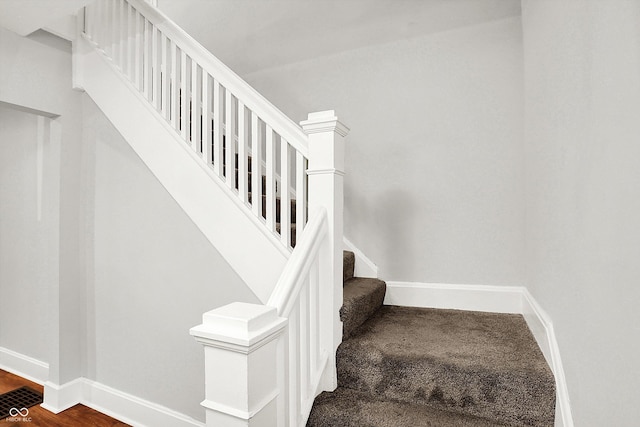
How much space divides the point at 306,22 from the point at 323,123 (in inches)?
59.1

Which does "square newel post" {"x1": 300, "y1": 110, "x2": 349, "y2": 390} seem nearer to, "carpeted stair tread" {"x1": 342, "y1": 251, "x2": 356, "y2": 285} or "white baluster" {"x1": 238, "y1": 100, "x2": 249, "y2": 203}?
"white baluster" {"x1": 238, "y1": 100, "x2": 249, "y2": 203}

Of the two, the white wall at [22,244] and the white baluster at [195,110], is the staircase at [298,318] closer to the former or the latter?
the white baluster at [195,110]

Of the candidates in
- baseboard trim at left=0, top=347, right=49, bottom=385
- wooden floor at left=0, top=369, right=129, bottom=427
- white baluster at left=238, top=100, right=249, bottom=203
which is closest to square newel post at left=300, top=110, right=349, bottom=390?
white baluster at left=238, top=100, right=249, bottom=203

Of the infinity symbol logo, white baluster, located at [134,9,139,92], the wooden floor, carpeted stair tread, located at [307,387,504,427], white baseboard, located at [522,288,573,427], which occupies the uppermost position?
white baluster, located at [134,9,139,92]

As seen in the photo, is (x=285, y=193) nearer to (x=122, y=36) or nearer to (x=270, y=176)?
(x=270, y=176)

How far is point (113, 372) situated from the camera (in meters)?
2.38

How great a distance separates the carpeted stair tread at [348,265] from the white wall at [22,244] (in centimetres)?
229

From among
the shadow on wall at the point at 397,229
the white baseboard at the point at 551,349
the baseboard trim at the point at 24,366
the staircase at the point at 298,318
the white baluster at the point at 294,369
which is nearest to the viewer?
the staircase at the point at 298,318

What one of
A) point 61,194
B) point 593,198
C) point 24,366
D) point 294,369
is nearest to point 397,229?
point 294,369

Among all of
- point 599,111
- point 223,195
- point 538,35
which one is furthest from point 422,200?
point 599,111

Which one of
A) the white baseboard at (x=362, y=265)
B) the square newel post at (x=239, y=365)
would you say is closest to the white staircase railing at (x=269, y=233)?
the square newel post at (x=239, y=365)

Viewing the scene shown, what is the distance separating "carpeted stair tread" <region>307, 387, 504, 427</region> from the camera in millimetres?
1401

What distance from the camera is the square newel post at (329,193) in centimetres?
159

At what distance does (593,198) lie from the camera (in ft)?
3.42
